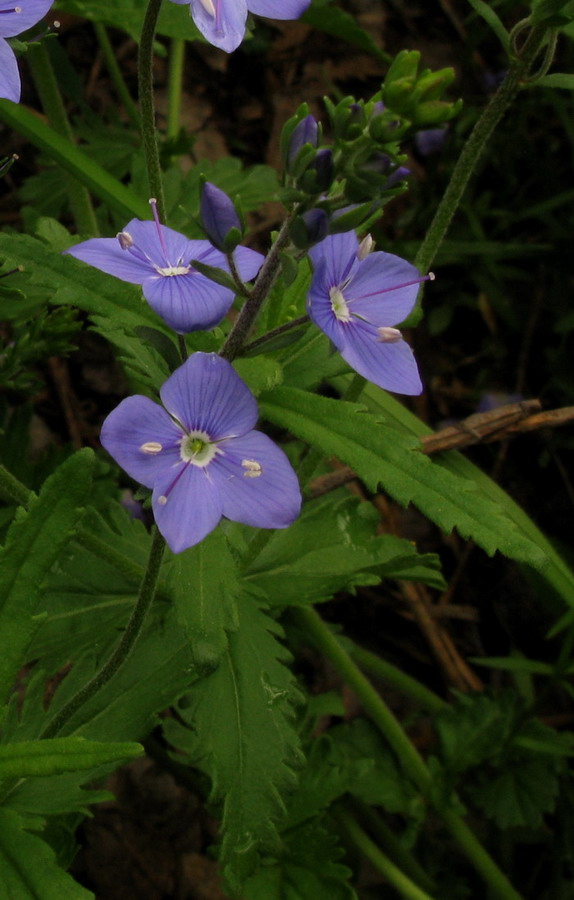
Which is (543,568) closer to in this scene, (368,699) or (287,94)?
(368,699)

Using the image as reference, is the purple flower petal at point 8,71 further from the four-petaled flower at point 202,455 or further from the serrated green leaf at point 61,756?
the serrated green leaf at point 61,756

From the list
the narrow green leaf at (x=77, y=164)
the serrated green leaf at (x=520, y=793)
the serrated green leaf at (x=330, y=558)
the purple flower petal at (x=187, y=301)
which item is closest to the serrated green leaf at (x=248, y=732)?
the serrated green leaf at (x=330, y=558)

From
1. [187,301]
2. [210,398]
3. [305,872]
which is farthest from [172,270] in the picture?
[305,872]

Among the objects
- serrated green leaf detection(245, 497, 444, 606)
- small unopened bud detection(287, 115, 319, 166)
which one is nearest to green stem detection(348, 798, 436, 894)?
serrated green leaf detection(245, 497, 444, 606)

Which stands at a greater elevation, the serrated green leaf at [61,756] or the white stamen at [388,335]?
the white stamen at [388,335]

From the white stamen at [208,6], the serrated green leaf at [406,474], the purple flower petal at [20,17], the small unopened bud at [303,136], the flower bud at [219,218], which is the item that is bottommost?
the serrated green leaf at [406,474]

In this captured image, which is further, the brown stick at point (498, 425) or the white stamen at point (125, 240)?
the brown stick at point (498, 425)

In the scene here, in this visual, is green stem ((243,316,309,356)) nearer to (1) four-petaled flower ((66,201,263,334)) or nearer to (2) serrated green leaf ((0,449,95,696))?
(1) four-petaled flower ((66,201,263,334))
